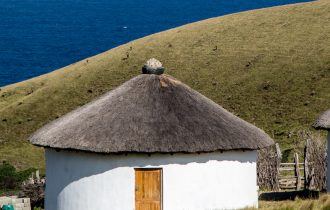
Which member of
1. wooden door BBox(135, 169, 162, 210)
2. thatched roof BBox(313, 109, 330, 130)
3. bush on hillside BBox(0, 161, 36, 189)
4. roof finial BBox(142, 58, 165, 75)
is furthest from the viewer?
bush on hillside BBox(0, 161, 36, 189)

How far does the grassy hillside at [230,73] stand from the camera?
2253 inches

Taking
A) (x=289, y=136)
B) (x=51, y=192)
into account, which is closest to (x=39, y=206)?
(x=51, y=192)

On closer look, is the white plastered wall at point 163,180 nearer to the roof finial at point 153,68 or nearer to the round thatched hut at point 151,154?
the round thatched hut at point 151,154

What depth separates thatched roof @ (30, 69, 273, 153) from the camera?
94.9ft

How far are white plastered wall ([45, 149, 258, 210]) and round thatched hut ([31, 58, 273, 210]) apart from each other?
0.09ft

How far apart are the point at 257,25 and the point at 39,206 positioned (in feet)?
120

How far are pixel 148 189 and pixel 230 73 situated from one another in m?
35.5

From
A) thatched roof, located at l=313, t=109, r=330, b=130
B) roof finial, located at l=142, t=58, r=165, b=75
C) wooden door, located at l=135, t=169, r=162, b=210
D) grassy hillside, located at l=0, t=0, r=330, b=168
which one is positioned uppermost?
grassy hillside, located at l=0, t=0, r=330, b=168

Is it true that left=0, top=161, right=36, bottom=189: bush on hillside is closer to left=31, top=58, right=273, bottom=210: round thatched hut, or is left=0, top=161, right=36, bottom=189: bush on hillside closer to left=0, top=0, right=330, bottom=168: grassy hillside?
left=0, top=0, right=330, bottom=168: grassy hillside

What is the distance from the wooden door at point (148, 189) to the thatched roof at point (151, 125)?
2.57 feet

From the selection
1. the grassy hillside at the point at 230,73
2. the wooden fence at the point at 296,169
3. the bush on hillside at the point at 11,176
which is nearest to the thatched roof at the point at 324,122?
the wooden fence at the point at 296,169

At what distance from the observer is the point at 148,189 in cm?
2894

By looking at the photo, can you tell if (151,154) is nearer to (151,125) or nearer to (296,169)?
(151,125)

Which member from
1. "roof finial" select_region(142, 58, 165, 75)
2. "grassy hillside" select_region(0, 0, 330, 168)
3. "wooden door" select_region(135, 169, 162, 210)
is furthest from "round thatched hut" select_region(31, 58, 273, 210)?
"grassy hillside" select_region(0, 0, 330, 168)
